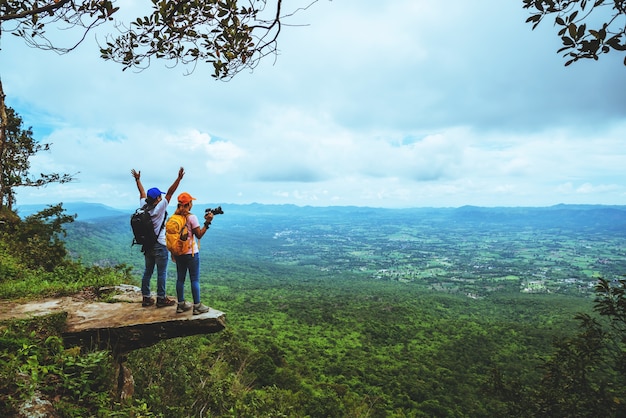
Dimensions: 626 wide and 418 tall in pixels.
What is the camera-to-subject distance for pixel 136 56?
548cm

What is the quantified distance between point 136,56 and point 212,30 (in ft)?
4.85

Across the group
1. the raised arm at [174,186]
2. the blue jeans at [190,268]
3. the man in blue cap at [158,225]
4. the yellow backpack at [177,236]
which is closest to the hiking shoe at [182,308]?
the blue jeans at [190,268]

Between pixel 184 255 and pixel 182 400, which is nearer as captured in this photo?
pixel 184 255

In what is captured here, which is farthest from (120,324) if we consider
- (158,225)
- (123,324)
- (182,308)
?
(158,225)

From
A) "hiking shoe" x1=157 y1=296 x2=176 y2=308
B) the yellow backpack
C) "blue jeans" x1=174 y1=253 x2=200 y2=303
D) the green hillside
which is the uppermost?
the yellow backpack

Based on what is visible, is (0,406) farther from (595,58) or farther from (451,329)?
(451,329)

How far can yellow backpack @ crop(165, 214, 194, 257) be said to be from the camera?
6.34 meters

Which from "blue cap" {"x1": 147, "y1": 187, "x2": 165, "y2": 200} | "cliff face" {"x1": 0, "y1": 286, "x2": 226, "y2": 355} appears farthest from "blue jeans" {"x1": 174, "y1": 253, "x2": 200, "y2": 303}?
"blue cap" {"x1": 147, "y1": 187, "x2": 165, "y2": 200}

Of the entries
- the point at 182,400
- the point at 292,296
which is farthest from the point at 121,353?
the point at 292,296

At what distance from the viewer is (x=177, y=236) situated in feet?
20.8

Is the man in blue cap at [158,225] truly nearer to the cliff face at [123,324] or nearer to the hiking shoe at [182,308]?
the hiking shoe at [182,308]

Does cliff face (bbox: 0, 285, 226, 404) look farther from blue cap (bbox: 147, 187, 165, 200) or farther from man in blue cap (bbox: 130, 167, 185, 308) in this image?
blue cap (bbox: 147, 187, 165, 200)

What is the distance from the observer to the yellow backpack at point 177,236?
20.8 ft

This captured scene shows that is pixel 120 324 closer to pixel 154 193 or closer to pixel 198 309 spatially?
pixel 198 309
